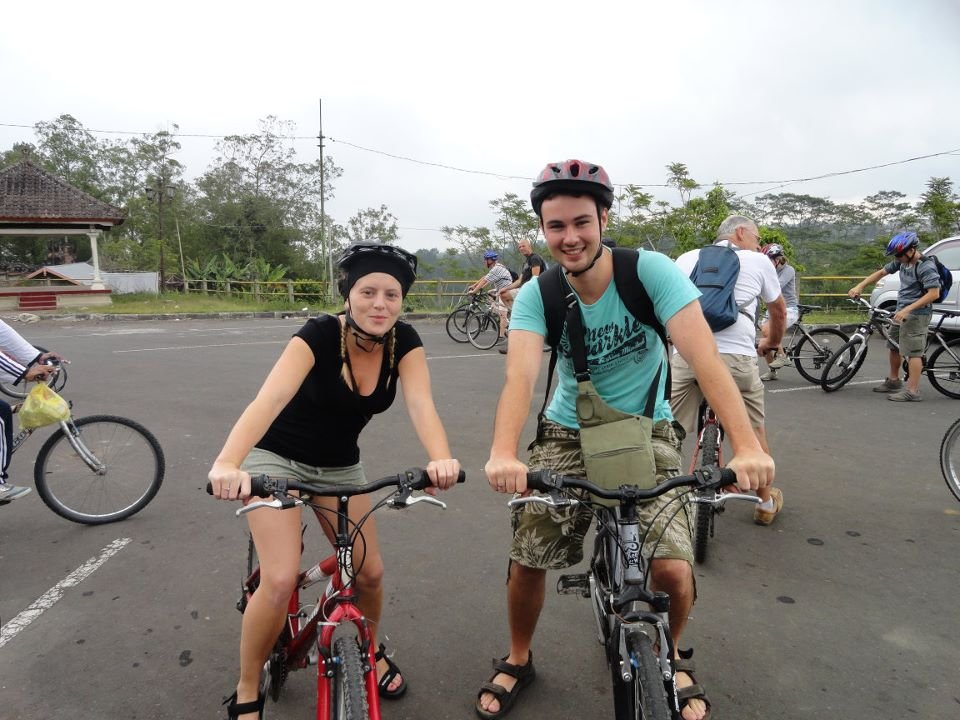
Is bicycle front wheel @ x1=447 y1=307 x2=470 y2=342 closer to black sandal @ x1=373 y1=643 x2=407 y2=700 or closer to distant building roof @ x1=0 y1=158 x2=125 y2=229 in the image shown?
black sandal @ x1=373 y1=643 x2=407 y2=700

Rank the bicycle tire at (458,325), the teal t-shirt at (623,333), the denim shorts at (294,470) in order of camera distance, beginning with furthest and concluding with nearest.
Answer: the bicycle tire at (458,325) → the denim shorts at (294,470) → the teal t-shirt at (623,333)

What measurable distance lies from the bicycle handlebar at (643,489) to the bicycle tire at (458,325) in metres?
11.8

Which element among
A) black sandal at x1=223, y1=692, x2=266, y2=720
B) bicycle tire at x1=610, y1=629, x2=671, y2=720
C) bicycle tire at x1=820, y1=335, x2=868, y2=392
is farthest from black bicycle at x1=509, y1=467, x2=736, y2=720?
bicycle tire at x1=820, y1=335, x2=868, y2=392

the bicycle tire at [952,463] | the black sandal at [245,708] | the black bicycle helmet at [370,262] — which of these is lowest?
the black sandal at [245,708]

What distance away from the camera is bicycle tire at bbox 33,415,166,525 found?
4441 millimetres

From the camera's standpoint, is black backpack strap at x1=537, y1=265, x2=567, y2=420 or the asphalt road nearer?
black backpack strap at x1=537, y1=265, x2=567, y2=420

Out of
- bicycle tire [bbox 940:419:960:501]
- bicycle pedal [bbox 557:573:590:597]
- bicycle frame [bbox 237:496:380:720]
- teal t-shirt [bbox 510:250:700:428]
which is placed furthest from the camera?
bicycle tire [bbox 940:419:960:501]

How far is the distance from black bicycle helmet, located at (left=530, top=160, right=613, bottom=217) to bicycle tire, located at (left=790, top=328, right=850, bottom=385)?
7731 millimetres

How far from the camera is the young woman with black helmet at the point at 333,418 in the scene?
89.4 inches

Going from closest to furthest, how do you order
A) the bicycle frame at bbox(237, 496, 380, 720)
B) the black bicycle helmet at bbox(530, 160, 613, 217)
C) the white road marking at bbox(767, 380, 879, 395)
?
the bicycle frame at bbox(237, 496, 380, 720), the black bicycle helmet at bbox(530, 160, 613, 217), the white road marking at bbox(767, 380, 879, 395)

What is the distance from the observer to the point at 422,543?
13.6ft

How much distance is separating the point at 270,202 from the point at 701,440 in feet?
127

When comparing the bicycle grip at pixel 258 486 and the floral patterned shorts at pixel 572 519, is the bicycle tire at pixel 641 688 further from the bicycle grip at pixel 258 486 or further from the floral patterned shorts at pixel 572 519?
the bicycle grip at pixel 258 486

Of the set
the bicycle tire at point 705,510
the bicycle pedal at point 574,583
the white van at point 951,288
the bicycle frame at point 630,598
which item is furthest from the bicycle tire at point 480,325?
the bicycle frame at point 630,598
